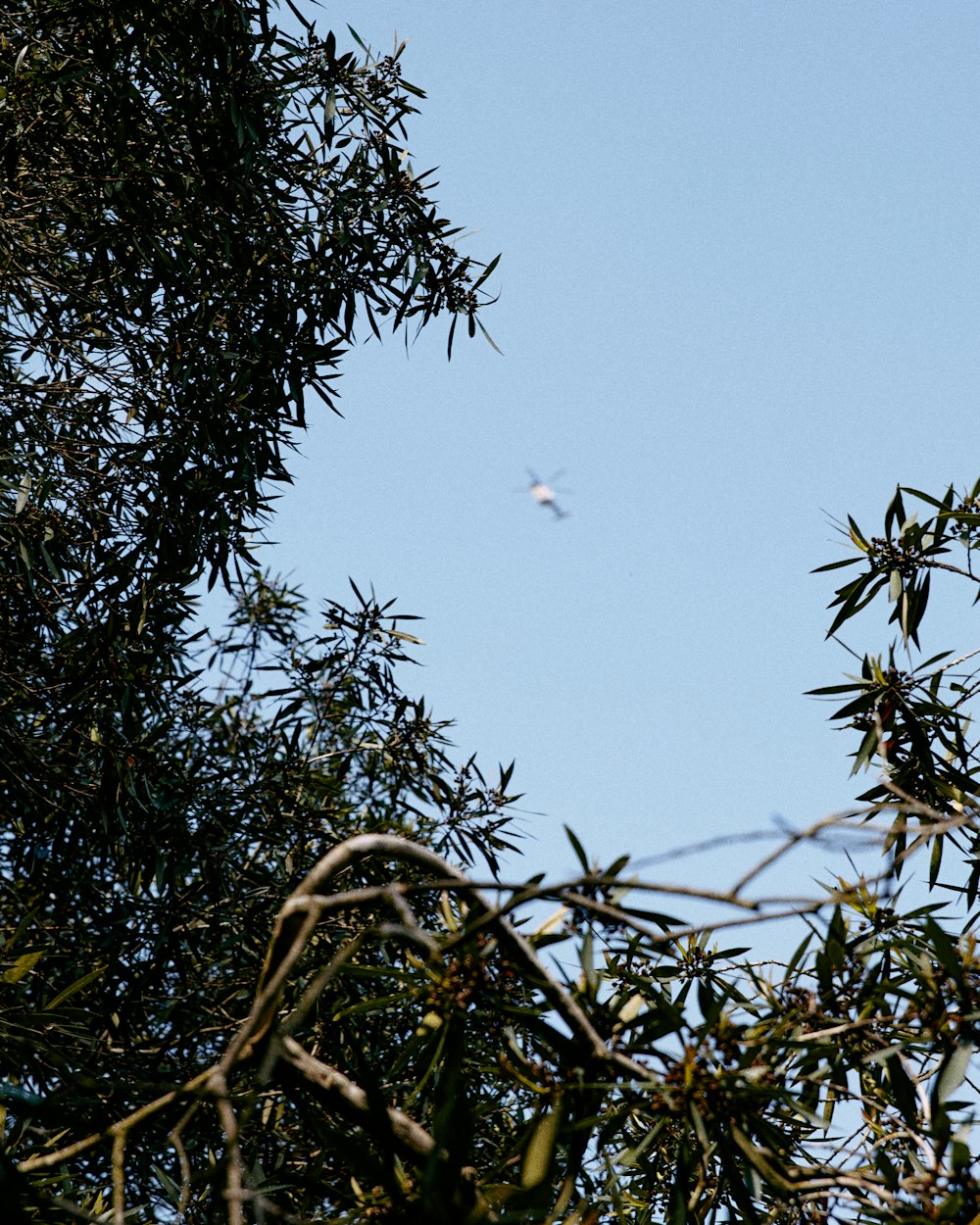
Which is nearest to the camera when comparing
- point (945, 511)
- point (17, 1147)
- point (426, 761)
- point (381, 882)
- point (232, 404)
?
point (17, 1147)

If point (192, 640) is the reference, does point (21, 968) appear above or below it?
below

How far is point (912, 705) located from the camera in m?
3.34

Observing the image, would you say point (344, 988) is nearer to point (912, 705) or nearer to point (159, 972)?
point (159, 972)

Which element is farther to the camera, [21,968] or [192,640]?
[192,640]

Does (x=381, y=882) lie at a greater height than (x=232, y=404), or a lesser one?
lesser

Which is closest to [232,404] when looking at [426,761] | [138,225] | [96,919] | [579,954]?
[138,225]

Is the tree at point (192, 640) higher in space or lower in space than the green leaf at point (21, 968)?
higher

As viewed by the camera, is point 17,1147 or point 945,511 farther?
point 945,511

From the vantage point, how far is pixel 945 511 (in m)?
3.43

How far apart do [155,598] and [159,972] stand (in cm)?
135

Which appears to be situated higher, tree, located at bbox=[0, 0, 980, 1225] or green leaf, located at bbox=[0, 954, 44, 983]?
tree, located at bbox=[0, 0, 980, 1225]

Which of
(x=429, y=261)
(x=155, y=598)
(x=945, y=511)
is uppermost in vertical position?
(x=429, y=261)

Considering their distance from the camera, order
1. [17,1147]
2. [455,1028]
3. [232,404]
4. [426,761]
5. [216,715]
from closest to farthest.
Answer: [455,1028] → [17,1147] → [232,404] → [426,761] → [216,715]

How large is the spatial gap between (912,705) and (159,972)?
271cm
